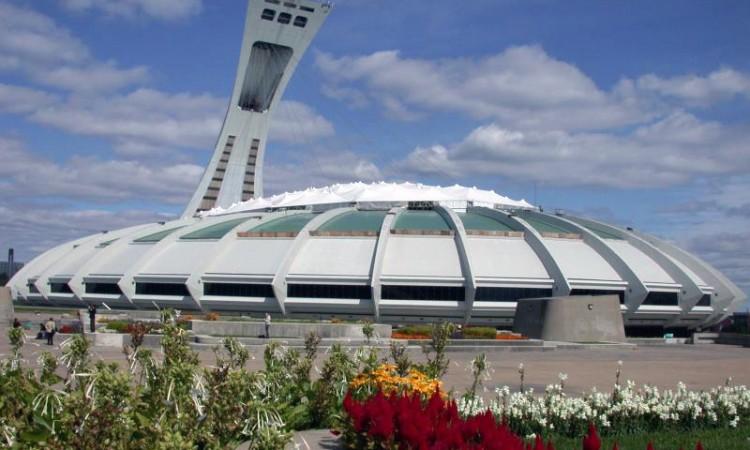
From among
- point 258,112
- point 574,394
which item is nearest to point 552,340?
point 574,394

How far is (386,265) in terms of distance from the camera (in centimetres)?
3881

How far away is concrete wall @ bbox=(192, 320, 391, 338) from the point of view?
2797 centimetres

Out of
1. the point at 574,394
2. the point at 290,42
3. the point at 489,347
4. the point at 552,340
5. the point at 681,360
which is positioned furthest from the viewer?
the point at 290,42

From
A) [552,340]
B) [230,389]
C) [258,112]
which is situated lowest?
[552,340]

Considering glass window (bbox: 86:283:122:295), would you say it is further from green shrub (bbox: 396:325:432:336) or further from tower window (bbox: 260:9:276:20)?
tower window (bbox: 260:9:276:20)

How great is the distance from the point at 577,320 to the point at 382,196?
767 inches

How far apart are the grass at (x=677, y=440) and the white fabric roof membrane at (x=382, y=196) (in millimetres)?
37193

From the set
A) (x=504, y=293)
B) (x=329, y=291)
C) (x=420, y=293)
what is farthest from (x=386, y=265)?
(x=504, y=293)

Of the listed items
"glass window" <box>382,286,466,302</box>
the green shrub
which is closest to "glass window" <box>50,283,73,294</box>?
"glass window" <box>382,286,466,302</box>

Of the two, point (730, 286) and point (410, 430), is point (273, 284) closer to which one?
point (730, 286)

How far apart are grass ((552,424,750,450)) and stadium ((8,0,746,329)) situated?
88.2 feet

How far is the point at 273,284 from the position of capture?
38438 mm

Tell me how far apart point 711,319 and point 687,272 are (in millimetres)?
3205

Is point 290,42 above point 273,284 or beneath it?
above
